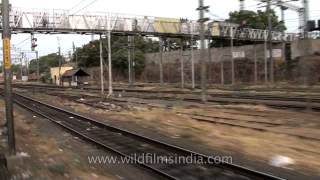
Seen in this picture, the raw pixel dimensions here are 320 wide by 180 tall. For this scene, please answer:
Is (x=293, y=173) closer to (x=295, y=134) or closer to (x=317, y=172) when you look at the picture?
(x=317, y=172)

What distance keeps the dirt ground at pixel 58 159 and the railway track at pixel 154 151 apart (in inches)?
17.8

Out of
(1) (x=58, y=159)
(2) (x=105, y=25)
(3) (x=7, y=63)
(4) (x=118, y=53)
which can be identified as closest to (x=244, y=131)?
(1) (x=58, y=159)

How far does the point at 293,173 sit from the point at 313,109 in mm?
14460

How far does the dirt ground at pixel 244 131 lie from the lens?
45.7 ft

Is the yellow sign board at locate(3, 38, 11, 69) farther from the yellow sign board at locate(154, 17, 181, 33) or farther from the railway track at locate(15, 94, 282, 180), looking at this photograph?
the yellow sign board at locate(154, 17, 181, 33)

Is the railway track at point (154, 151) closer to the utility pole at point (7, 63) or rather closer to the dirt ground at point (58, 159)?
the dirt ground at point (58, 159)

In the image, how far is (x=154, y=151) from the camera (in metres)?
15.4

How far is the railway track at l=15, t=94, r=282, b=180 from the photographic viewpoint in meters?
11.6

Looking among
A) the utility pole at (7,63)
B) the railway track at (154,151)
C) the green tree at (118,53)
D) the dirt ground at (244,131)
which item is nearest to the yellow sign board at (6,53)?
the utility pole at (7,63)

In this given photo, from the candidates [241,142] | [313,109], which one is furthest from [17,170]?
[313,109]

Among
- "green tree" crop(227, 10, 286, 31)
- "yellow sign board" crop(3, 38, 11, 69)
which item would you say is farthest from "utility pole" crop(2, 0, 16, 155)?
"green tree" crop(227, 10, 286, 31)

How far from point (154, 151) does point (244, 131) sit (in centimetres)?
496

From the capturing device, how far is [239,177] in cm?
1123

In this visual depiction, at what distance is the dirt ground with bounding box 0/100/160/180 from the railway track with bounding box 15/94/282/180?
45cm
